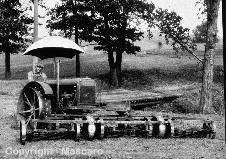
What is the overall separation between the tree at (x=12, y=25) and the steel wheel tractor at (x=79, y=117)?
2555 centimetres

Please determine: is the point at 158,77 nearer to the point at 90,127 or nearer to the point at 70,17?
the point at 70,17

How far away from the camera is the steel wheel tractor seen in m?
10.5

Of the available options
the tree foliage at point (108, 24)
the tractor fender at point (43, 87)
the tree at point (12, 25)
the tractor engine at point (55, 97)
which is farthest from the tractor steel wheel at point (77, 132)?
the tree at point (12, 25)

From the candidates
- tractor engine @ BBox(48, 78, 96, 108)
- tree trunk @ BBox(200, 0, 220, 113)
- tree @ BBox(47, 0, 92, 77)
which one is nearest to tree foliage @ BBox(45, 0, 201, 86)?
tree @ BBox(47, 0, 92, 77)

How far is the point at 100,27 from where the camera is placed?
30.8m

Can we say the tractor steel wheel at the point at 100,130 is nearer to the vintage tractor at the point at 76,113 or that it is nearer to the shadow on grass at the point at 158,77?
the vintage tractor at the point at 76,113

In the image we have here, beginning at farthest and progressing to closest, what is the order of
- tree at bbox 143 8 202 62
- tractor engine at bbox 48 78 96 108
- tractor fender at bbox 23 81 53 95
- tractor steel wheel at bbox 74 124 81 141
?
tree at bbox 143 8 202 62 → tractor engine at bbox 48 78 96 108 → tractor fender at bbox 23 81 53 95 → tractor steel wheel at bbox 74 124 81 141

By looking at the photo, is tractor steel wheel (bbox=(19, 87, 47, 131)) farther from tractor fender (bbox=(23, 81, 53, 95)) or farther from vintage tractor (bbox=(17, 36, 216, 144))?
tractor fender (bbox=(23, 81, 53, 95))

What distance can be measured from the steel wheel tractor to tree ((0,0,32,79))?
83.8 feet

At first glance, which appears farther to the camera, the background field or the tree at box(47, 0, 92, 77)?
the tree at box(47, 0, 92, 77)

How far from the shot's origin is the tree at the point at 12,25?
36000 mm

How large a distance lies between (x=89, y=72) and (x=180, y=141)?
25.4m

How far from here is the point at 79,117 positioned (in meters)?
11.5

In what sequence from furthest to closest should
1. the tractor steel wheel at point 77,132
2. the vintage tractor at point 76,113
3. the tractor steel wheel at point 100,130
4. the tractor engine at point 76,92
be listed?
the tractor engine at point 76,92
the vintage tractor at point 76,113
the tractor steel wheel at point 100,130
the tractor steel wheel at point 77,132
